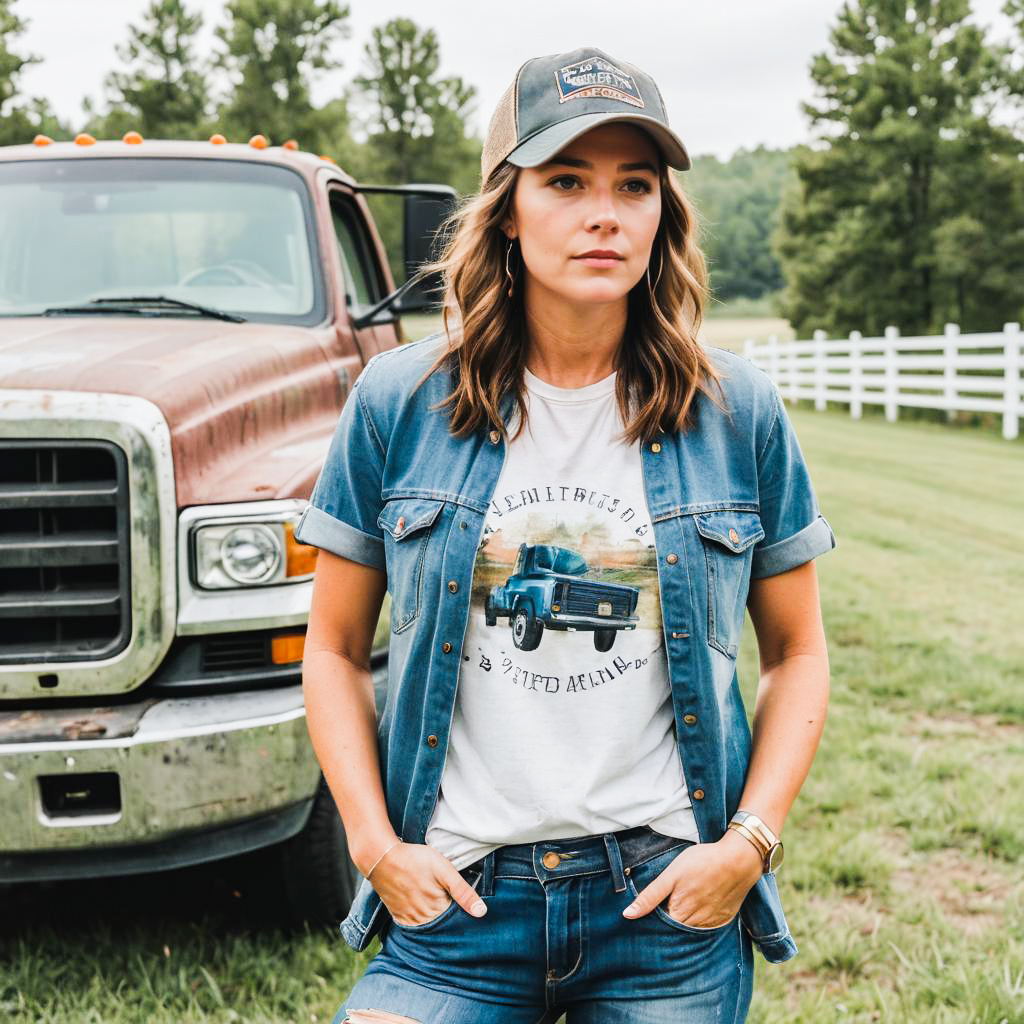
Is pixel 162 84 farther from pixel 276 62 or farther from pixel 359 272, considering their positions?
pixel 359 272

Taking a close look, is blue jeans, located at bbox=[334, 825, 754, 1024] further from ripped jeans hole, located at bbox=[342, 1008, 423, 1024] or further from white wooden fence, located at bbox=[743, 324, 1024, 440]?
white wooden fence, located at bbox=[743, 324, 1024, 440]

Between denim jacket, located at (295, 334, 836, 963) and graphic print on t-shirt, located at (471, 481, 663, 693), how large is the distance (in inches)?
1.2

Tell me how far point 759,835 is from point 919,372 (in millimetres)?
30291

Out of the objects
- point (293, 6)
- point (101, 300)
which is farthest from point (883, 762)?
point (293, 6)

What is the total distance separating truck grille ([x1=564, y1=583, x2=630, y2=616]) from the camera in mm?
1728

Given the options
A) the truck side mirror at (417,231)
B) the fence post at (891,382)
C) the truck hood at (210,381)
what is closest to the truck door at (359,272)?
the truck side mirror at (417,231)

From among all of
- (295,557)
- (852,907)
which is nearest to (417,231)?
(295,557)

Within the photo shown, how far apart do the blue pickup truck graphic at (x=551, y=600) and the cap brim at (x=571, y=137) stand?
1.83 ft

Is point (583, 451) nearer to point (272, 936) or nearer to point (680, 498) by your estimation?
point (680, 498)

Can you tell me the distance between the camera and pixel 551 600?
174 centimetres

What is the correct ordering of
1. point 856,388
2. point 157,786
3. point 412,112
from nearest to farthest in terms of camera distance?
point 157,786 < point 856,388 < point 412,112

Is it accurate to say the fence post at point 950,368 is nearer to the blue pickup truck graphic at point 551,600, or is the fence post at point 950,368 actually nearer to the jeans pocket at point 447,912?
the blue pickup truck graphic at point 551,600

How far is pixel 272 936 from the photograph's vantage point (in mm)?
3771

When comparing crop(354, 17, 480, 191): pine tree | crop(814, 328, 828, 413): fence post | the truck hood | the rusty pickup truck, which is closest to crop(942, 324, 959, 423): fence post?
crop(814, 328, 828, 413): fence post
